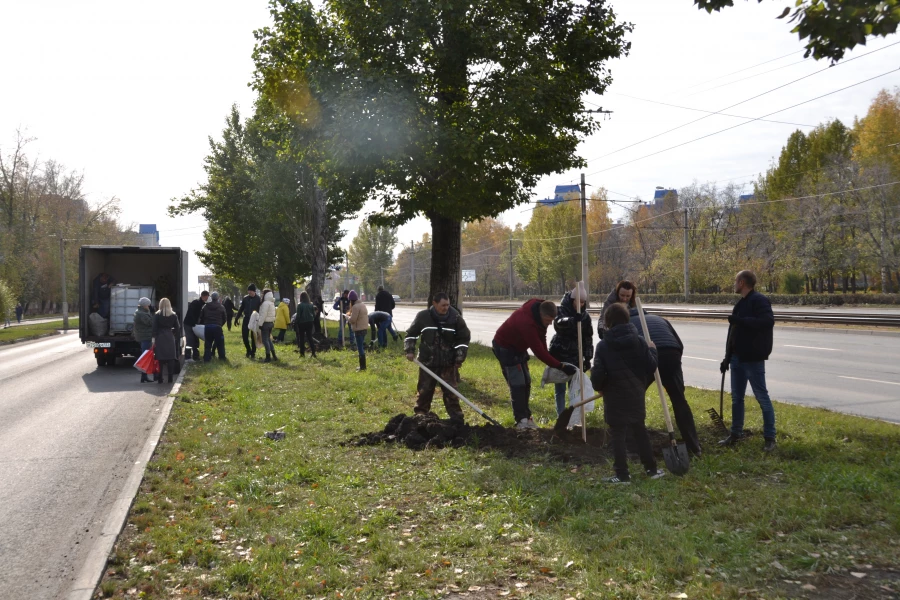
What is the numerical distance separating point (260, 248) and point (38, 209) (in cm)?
3696

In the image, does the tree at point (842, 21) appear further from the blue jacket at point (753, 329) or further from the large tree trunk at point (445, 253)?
the large tree trunk at point (445, 253)

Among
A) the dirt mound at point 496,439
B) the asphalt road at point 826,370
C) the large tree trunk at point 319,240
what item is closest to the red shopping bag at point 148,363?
the asphalt road at point 826,370

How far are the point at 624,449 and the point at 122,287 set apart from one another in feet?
58.8

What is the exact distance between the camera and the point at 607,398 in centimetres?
688

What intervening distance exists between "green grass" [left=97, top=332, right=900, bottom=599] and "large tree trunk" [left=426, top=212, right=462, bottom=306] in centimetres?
812

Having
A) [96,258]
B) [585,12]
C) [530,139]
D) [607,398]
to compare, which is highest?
[585,12]

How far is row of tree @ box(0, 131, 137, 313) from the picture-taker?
59.8 metres

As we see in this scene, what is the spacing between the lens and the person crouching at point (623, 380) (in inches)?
266

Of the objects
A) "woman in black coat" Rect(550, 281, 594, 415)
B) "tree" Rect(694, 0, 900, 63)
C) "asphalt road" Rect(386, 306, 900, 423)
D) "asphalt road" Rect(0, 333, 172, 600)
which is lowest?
"asphalt road" Rect(0, 333, 172, 600)

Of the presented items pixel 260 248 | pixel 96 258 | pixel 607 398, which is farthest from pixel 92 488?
pixel 260 248

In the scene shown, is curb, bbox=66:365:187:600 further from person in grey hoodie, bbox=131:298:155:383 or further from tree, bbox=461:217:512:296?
tree, bbox=461:217:512:296

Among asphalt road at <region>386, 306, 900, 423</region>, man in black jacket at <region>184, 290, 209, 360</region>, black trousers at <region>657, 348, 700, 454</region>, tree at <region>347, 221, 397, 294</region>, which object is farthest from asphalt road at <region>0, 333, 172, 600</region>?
tree at <region>347, 221, 397, 294</region>

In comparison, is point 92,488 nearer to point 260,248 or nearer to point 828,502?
point 828,502

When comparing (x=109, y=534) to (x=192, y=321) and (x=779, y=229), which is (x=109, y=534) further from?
(x=779, y=229)
